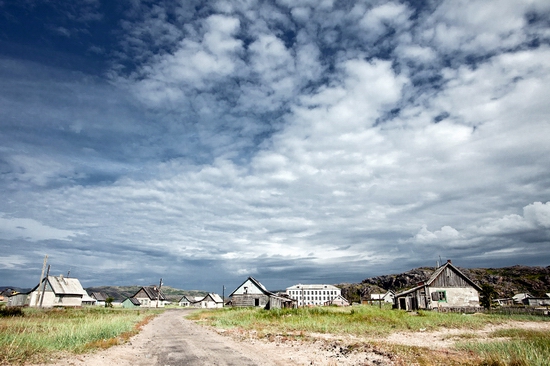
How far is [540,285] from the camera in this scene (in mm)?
138250

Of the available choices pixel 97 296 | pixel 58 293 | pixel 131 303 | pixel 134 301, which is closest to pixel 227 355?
pixel 58 293

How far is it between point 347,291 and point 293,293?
33158mm

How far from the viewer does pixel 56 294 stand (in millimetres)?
71812

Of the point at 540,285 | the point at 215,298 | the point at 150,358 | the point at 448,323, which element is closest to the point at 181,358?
the point at 150,358

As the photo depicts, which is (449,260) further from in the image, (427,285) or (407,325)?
(407,325)

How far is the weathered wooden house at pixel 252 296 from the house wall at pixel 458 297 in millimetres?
26069

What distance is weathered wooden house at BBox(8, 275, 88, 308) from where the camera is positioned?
71250 millimetres

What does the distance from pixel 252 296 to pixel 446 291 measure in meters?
32.3

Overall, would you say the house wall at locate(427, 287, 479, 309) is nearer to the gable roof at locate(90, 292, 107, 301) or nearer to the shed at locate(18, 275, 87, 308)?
the shed at locate(18, 275, 87, 308)

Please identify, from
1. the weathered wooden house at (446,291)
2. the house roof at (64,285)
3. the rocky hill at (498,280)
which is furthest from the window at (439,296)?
the rocky hill at (498,280)

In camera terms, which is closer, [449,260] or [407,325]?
[407,325]

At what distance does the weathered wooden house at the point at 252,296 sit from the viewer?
59.0 metres

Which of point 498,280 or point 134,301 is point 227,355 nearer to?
point 134,301

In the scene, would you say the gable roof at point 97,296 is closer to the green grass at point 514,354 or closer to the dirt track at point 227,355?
the dirt track at point 227,355
